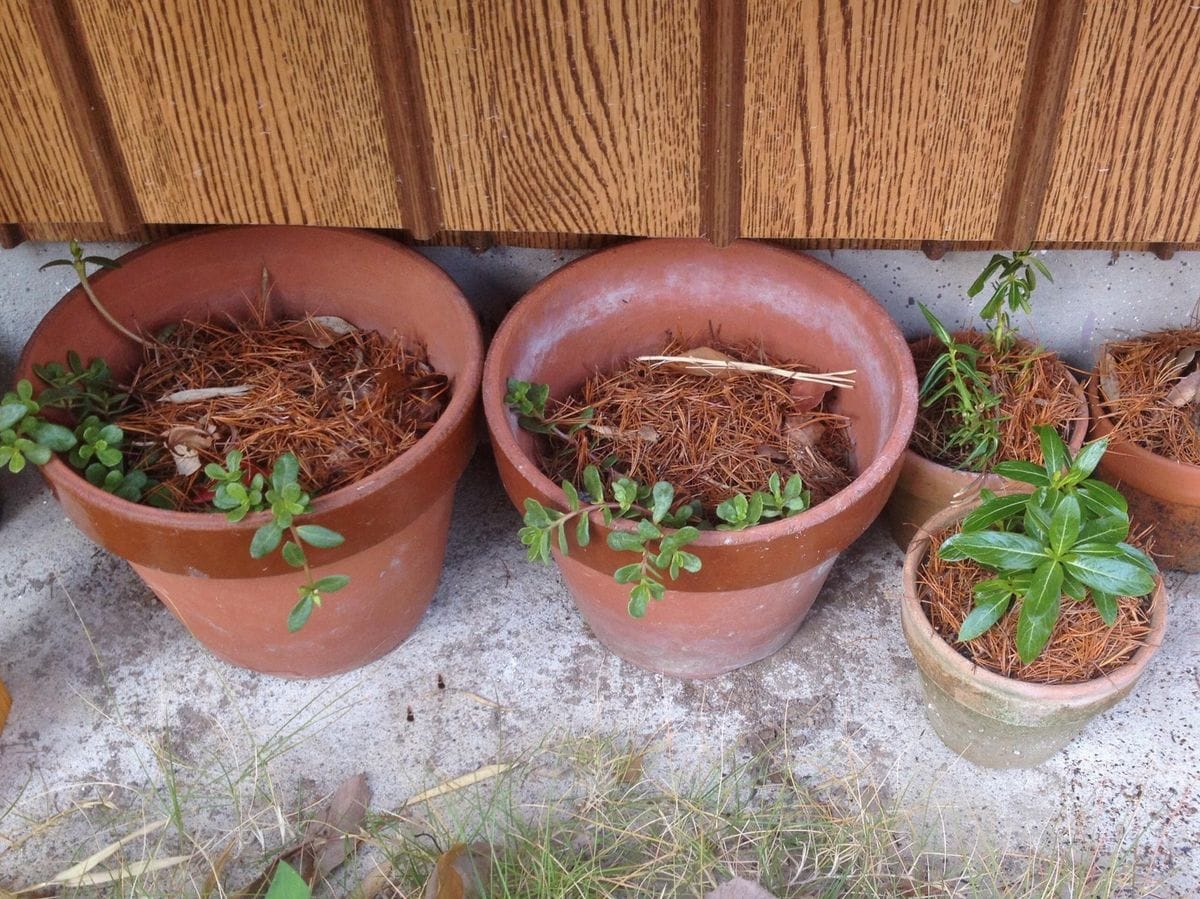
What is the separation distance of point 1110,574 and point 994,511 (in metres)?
0.19

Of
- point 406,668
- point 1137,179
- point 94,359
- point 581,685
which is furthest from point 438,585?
point 1137,179

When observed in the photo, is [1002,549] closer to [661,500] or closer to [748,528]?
[748,528]

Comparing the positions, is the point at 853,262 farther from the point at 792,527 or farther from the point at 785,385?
the point at 792,527

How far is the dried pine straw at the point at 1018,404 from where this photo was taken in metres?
1.88

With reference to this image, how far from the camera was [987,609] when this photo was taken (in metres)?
1.56

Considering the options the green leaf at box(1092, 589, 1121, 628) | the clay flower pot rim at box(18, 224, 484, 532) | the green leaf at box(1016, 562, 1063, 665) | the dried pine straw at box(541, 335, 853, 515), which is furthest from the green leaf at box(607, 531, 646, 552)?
the green leaf at box(1092, 589, 1121, 628)

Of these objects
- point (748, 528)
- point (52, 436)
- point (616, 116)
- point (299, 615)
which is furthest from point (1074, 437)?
point (52, 436)

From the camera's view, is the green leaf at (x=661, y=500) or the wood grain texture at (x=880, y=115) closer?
the wood grain texture at (x=880, y=115)

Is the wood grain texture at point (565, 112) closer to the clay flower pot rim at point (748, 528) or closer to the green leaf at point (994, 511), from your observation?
the clay flower pot rim at point (748, 528)

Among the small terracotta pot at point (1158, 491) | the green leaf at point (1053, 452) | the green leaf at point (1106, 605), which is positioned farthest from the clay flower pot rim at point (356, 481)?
the small terracotta pot at point (1158, 491)

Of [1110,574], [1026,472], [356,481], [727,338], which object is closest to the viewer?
[1110,574]

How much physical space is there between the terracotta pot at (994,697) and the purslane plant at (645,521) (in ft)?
0.93

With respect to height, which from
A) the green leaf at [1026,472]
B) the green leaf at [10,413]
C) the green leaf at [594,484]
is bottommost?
the green leaf at [1026,472]

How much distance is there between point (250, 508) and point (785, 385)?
100 cm
